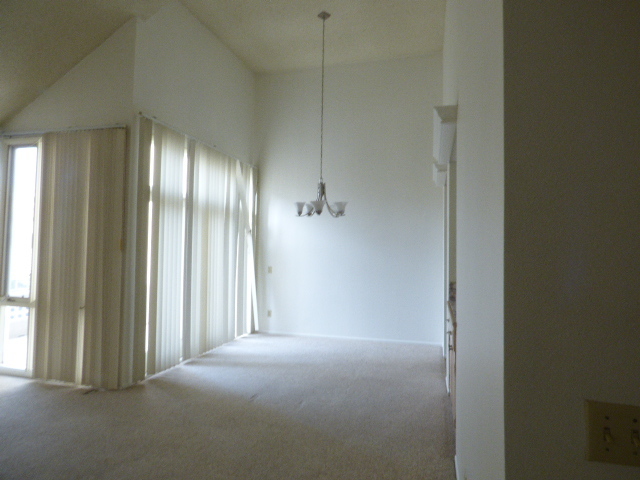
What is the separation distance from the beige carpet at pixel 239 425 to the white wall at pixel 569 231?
2095 mm

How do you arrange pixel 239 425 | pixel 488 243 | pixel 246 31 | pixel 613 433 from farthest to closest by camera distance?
pixel 246 31 → pixel 239 425 → pixel 488 243 → pixel 613 433

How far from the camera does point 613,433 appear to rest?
2.49 ft

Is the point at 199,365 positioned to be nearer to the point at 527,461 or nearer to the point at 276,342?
the point at 276,342

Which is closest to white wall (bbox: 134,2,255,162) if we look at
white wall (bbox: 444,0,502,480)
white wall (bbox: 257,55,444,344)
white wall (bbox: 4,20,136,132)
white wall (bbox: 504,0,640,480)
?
white wall (bbox: 4,20,136,132)

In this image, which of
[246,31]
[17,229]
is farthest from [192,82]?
[17,229]

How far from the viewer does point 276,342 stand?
20.4 ft

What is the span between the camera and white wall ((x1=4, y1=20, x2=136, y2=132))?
13.7 ft

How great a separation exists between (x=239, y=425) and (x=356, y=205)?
410 cm

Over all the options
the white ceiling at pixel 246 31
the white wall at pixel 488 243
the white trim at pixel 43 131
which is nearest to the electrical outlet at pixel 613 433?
the white wall at pixel 488 243

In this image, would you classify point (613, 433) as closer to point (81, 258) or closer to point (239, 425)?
point (239, 425)

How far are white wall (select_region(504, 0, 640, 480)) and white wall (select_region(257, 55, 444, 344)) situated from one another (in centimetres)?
549

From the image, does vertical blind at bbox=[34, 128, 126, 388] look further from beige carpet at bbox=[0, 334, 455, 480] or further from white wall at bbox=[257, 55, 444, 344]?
white wall at bbox=[257, 55, 444, 344]

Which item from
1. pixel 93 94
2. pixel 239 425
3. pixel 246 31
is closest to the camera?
pixel 239 425

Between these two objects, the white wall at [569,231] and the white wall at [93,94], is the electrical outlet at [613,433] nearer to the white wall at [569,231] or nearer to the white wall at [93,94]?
the white wall at [569,231]
